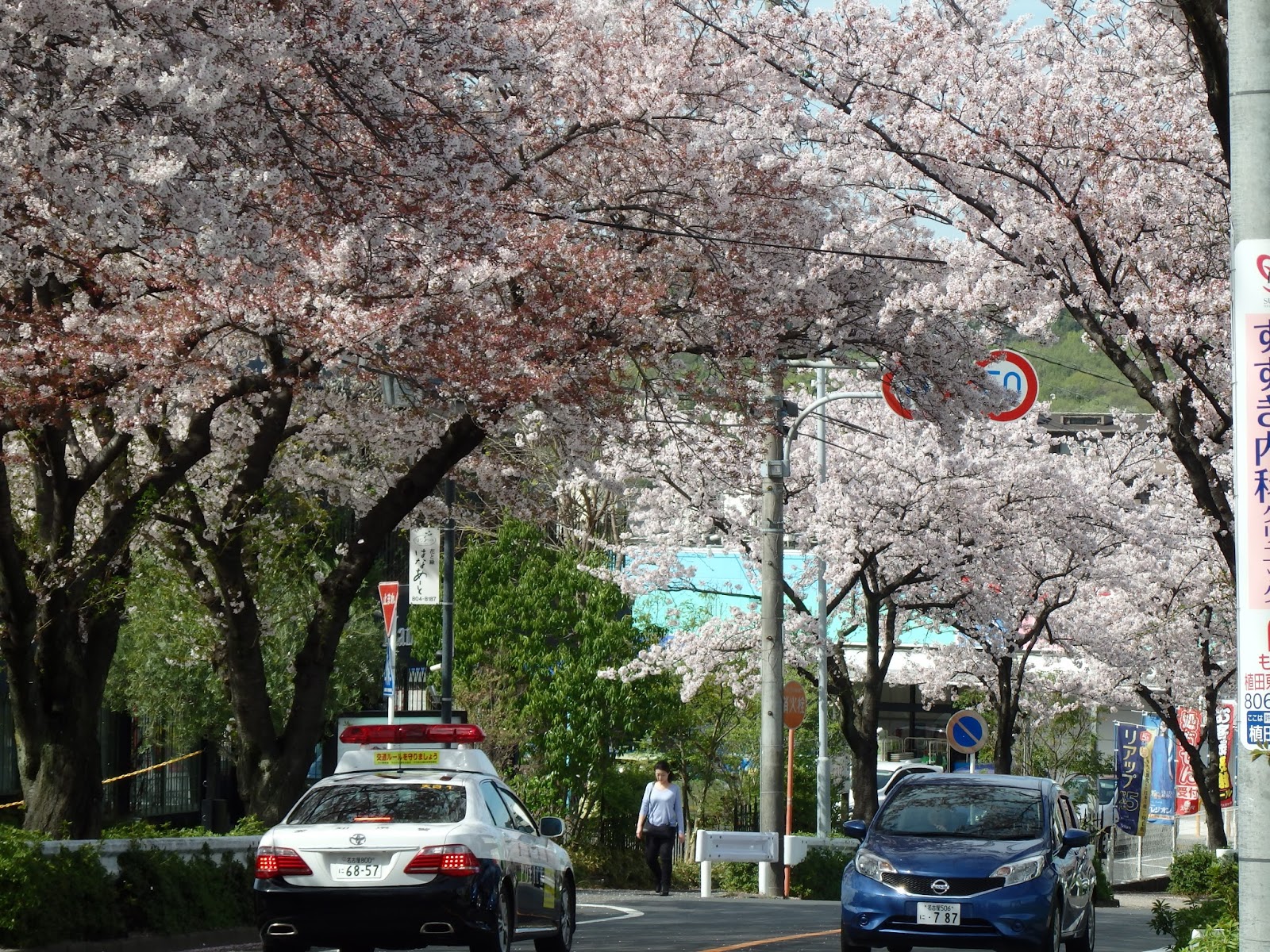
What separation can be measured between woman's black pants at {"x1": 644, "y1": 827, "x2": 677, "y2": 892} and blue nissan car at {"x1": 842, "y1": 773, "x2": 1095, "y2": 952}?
35.1ft

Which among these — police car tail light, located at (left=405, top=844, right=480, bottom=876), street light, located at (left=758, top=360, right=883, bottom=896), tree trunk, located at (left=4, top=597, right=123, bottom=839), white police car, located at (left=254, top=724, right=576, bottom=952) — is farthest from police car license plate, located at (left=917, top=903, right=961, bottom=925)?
street light, located at (left=758, top=360, right=883, bottom=896)

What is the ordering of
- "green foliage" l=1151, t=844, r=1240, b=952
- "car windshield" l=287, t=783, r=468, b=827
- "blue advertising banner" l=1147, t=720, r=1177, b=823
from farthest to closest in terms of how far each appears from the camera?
"blue advertising banner" l=1147, t=720, r=1177, b=823, "car windshield" l=287, t=783, r=468, b=827, "green foliage" l=1151, t=844, r=1240, b=952

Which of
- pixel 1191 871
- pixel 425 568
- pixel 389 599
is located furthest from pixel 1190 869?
pixel 389 599

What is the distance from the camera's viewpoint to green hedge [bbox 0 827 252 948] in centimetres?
1277

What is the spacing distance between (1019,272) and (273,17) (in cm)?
767

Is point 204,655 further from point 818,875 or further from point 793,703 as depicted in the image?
point 818,875

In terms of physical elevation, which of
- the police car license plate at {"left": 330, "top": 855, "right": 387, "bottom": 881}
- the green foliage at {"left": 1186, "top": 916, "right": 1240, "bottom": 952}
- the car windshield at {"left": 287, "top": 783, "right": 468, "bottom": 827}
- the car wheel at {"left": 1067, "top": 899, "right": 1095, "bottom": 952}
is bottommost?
the car wheel at {"left": 1067, "top": 899, "right": 1095, "bottom": 952}

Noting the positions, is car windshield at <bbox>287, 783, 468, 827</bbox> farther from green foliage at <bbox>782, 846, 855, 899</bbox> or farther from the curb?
green foliage at <bbox>782, 846, 855, 899</bbox>

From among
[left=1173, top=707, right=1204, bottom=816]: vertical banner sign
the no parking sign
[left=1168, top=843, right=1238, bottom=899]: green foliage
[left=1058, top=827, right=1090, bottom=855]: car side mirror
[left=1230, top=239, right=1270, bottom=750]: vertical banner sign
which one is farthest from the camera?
[left=1173, top=707, right=1204, bottom=816]: vertical banner sign

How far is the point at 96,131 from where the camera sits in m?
9.91

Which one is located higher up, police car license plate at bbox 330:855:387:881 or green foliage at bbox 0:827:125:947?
police car license plate at bbox 330:855:387:881

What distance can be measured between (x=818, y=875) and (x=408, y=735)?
575 inches

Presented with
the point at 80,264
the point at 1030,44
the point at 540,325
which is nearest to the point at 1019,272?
the point at 1030,44

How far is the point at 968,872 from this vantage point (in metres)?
13.7
